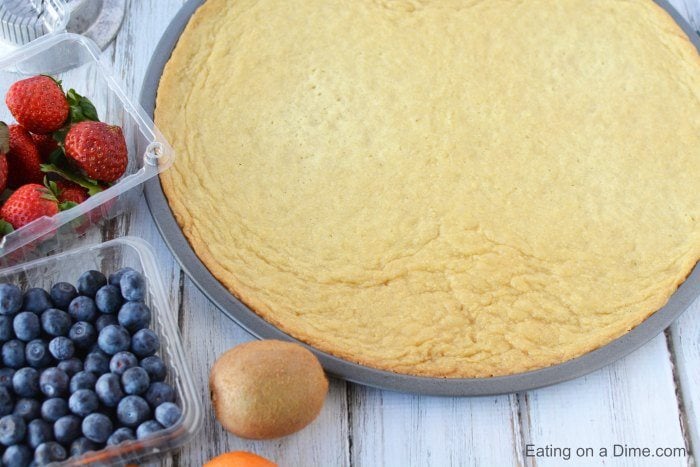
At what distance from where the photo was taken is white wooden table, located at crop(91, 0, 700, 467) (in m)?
1.50

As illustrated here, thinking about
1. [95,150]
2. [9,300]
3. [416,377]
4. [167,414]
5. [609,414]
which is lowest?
[609,414]

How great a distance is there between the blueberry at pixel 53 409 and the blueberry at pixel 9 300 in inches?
7.6

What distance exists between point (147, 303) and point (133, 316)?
0.30 feet

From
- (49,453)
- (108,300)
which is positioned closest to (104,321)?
(108,300)

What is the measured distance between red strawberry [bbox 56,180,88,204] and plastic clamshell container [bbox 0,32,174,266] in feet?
0.11

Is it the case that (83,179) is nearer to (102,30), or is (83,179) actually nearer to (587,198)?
(102,30)

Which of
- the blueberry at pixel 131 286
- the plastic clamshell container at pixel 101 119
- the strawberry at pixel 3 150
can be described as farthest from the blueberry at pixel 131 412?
the strawberry at pixel 3 150

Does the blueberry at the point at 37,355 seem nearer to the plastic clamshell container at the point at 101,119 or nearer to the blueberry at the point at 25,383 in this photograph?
the blueberry at the point at 25,383

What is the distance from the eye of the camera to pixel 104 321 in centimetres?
142

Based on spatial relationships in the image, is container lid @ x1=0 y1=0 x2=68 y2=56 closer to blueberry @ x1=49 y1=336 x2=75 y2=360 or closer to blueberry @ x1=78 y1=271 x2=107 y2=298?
blueberry @ x1=78 y1=271 x2=107 y2=298

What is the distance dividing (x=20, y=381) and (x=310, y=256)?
23.4 inches

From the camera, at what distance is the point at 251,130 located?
1800mm

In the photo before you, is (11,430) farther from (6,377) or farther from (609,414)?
(609,414)

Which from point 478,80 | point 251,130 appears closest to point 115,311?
point 251,130
